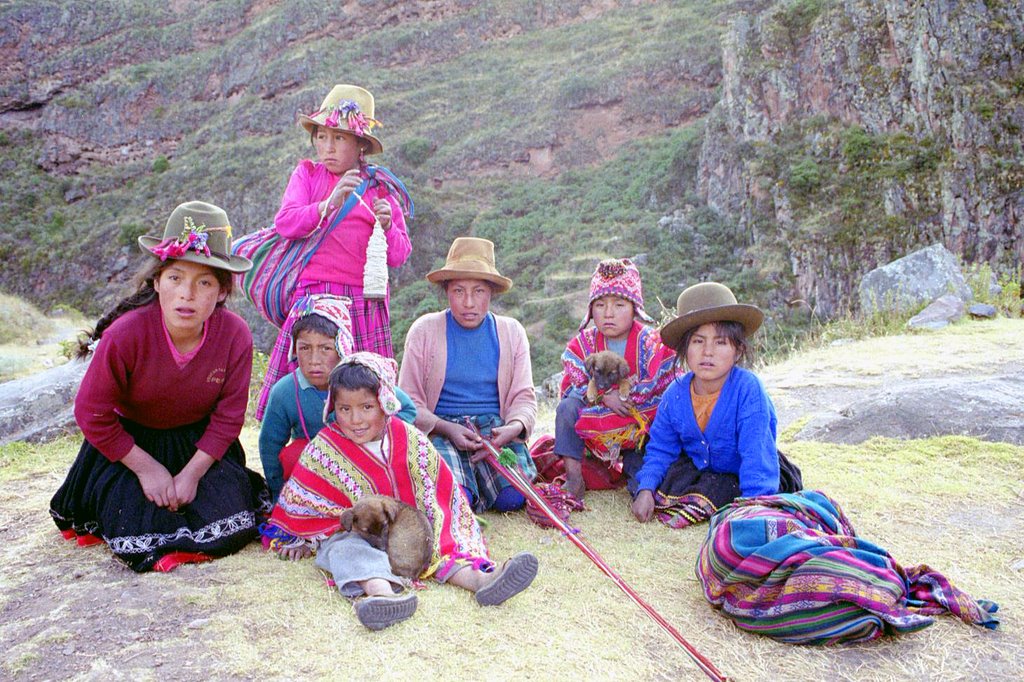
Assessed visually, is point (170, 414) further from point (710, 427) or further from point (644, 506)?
point (710, 427)

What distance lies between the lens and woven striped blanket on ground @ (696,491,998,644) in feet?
7.69

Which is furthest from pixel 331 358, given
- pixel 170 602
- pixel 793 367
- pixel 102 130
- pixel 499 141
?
pixel 102 130

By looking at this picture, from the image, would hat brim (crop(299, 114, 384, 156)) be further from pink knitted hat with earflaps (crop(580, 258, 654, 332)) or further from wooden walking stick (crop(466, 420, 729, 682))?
wooden walking stick (crop(466, 420, 729, 682))

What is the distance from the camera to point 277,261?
4.02 m

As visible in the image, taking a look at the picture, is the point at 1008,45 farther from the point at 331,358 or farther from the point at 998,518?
the point at 331,358

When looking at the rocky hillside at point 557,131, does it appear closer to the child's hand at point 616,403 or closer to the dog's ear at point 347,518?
the child's hand at point 616,403

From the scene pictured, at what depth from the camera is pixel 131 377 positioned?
3047 mm

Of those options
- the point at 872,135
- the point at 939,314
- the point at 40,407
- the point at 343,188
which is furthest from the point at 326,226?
the point at 872,135

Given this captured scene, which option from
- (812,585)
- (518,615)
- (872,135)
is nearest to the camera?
(812,585)

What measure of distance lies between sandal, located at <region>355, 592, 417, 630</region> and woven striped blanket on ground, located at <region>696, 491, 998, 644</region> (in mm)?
1072

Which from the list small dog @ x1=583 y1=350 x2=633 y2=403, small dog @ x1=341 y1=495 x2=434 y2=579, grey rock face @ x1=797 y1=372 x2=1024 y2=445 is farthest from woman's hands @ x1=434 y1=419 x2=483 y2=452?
grey rock face @ x1=797 y1=372 x2=1024 y2=445

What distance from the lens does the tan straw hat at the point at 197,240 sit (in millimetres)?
2924

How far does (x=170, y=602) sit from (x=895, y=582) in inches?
96.5

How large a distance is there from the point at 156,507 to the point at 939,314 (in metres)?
7.71
